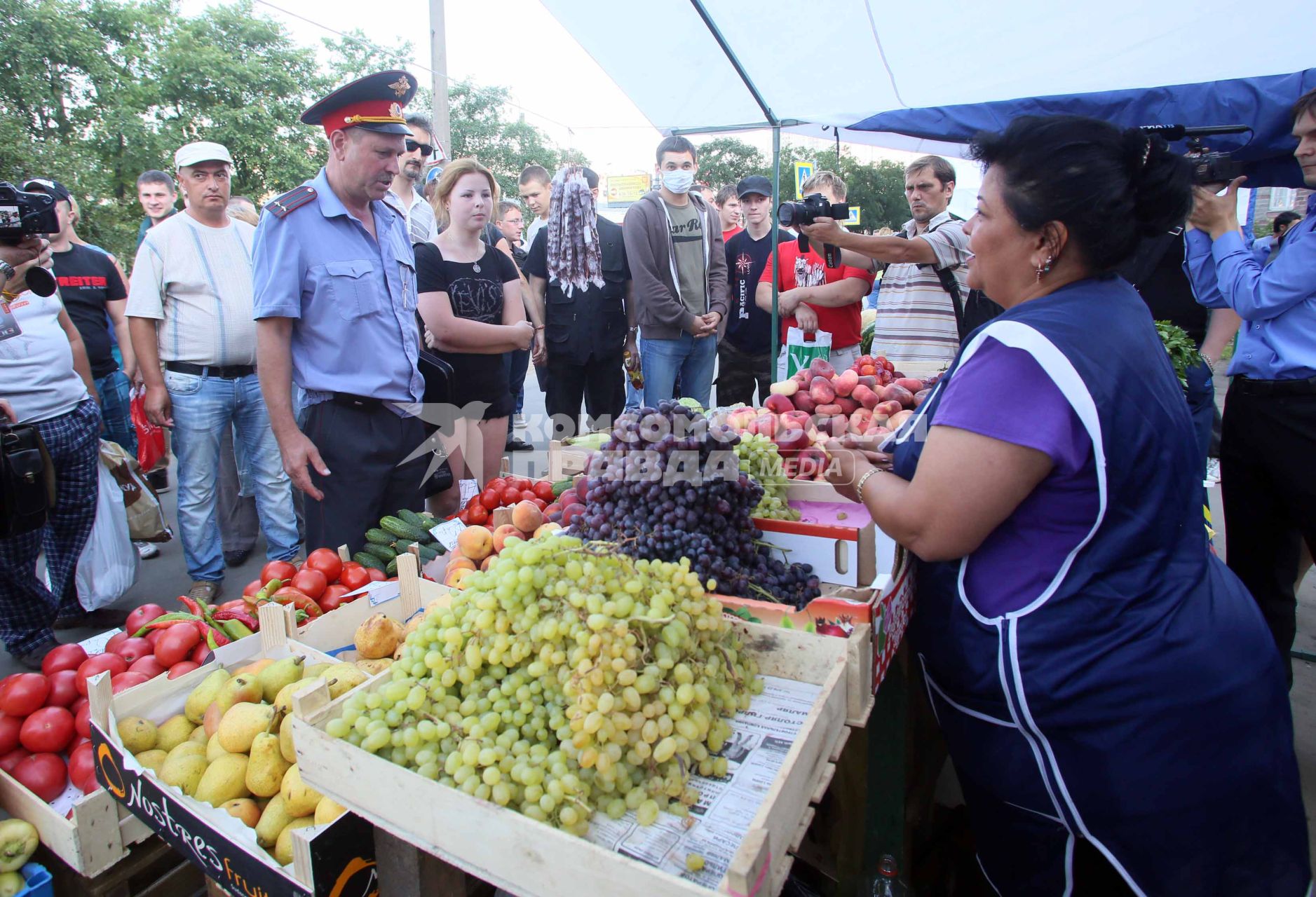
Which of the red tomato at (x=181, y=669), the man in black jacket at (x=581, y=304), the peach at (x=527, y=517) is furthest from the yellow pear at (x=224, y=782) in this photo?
the man in black jacket at (x=581, y=304)

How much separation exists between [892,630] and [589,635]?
0.73 metres

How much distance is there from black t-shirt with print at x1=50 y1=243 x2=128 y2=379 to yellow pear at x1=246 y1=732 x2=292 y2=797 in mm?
4111

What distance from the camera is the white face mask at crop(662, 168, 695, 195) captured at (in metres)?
4.86

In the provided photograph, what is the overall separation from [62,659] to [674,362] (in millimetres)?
3692

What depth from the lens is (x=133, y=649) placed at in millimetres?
2080

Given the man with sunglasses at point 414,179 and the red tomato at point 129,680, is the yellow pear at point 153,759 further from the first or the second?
the man with sunglasses at point 414,179

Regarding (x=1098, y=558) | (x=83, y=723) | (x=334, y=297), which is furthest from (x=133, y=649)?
(x=1098, y=558)

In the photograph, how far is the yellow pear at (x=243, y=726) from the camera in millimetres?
1550

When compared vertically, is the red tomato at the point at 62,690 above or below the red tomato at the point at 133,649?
below

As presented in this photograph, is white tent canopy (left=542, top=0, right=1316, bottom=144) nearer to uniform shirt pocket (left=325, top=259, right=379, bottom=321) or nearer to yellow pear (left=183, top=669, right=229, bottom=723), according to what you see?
uniform shirt pocket (left=325, top=259, right=379, bottom=321)

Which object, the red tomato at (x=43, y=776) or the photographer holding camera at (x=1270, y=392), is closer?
the red tomato at (x=43, y=776)

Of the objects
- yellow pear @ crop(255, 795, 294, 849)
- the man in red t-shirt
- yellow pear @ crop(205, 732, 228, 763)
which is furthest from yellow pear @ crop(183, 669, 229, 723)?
the man in red t-shirt

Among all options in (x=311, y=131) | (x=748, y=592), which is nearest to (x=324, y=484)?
(x=748, y=592)

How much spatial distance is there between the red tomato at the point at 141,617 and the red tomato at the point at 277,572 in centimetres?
30
